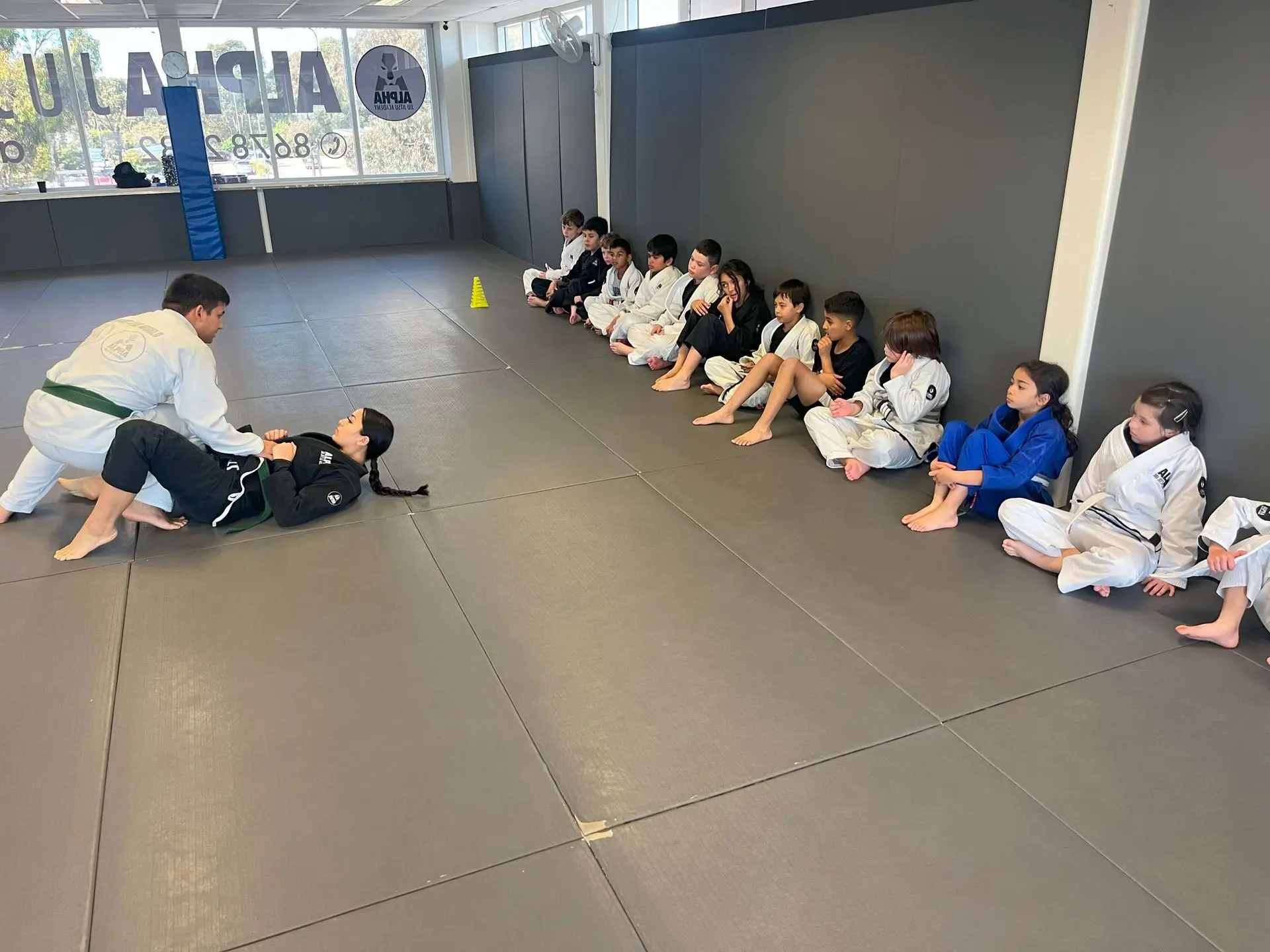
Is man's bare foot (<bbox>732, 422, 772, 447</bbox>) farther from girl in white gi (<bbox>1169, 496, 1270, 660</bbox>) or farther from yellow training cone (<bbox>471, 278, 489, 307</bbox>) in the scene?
yellow training cone (<bbox>471, 278, 489, 307</bbox>)

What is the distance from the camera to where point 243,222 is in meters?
10.8

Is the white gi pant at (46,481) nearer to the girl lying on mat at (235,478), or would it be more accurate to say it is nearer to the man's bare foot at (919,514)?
the girl lying on mat at (235,478)

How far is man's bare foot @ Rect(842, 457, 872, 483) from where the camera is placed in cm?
421

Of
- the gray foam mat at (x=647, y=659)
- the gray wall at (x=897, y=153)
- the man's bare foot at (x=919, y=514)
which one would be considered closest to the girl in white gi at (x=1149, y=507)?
the man's bare foot at (x=919, y=514)

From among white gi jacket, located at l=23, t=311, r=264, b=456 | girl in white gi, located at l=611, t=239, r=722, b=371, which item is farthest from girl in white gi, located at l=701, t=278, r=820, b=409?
white gi jacket, located at l=23, t=311, r=264, b=456

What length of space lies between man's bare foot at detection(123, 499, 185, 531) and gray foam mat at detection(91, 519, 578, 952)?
0.34 metres

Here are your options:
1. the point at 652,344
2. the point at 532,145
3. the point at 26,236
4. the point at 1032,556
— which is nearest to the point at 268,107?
the point at 26,236

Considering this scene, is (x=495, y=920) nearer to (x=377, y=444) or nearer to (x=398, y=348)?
(x=377, y=444)

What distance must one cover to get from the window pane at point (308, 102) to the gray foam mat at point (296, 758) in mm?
9146

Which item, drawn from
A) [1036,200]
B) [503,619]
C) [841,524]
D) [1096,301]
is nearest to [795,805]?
[503,619]

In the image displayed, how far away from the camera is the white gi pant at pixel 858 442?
13.9 ft

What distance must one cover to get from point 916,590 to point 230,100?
10.6 metres

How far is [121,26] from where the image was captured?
32.7ft

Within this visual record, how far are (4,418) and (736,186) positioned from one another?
14.9 ft
